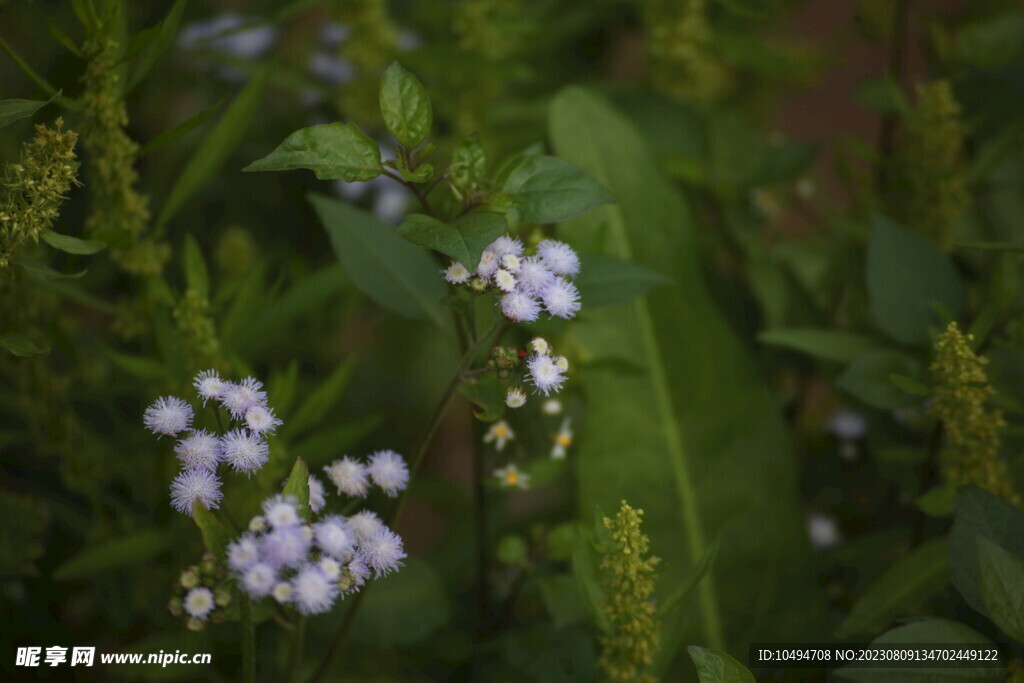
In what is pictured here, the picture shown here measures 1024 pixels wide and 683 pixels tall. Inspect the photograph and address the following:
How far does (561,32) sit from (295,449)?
322 mm

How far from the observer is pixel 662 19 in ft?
1.59

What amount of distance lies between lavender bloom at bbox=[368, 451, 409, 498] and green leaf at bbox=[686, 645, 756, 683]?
109mm

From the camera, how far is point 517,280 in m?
0.26

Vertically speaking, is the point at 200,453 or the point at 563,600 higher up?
the point at 200,453

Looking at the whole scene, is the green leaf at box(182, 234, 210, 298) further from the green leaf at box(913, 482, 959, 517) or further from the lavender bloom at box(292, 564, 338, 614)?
the green leaf at box(913, 482, 959, 517)

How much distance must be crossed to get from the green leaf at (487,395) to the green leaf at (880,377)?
16cm

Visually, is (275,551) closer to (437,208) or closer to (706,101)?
(437,208)

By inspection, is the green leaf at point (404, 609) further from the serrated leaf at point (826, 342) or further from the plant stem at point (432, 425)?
the serrated leaf at point (826, 342)


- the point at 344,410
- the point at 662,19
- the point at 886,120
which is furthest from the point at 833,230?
the point at 344,410

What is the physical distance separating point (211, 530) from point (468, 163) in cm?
14

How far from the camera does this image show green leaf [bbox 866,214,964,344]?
1.20ft

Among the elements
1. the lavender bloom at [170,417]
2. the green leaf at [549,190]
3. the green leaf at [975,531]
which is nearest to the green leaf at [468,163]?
the green leaf at [549,190]

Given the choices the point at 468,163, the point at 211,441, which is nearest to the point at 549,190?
the point at 468,163

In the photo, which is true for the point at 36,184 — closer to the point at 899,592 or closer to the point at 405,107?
the point at 405,107
